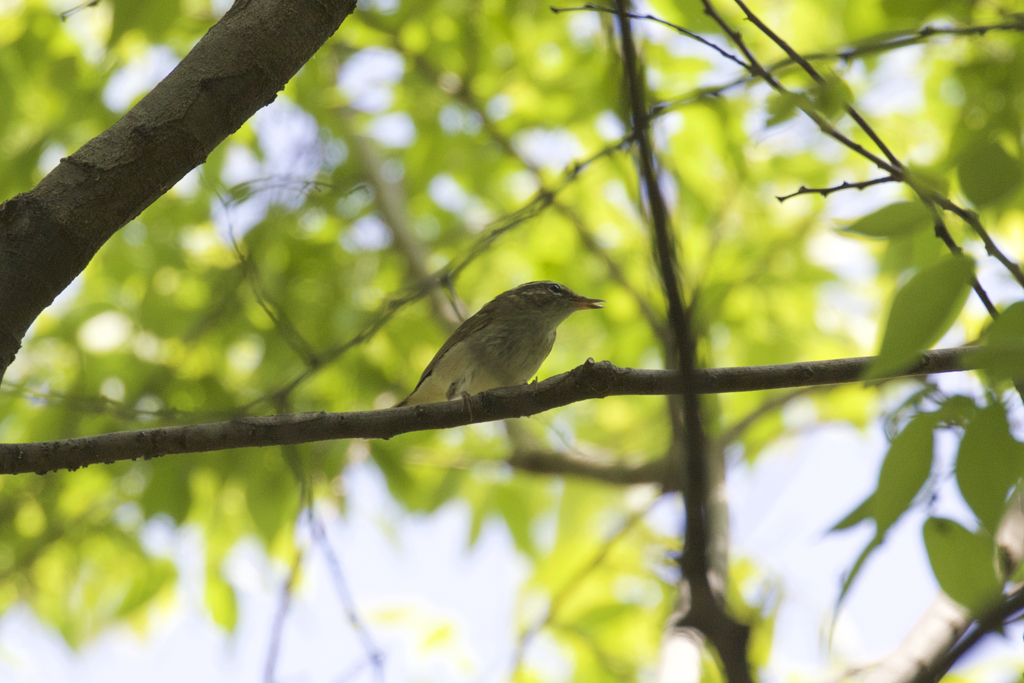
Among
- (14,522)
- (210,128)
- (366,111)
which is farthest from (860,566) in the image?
(366,111)

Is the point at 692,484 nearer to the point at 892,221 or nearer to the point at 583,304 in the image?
the point at 892,221

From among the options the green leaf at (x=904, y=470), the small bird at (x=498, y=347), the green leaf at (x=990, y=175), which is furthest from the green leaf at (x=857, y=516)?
the small bird at (x=498, y=347)

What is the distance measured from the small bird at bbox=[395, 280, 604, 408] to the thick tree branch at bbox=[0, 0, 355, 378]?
2729 mm

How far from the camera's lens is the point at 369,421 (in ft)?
7.21

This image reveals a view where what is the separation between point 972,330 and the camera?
5.08m

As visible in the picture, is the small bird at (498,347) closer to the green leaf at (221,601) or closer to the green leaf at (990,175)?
the green leaf at (221,601)

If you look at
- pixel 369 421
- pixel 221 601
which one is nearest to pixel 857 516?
pixel 369 421

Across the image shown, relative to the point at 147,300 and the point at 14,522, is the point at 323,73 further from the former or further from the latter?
the point at 14,522

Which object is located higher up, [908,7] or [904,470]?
[908,7]

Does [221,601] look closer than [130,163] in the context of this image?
No

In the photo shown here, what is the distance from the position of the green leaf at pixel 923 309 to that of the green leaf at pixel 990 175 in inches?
11.0

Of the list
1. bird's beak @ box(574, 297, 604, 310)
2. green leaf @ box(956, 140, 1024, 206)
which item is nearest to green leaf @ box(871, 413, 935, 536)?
green leaf @ box(956, 140, 1024, 206)

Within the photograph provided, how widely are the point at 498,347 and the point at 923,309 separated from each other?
11.3 ft

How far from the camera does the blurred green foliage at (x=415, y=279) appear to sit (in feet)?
14.8
